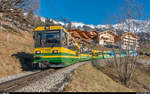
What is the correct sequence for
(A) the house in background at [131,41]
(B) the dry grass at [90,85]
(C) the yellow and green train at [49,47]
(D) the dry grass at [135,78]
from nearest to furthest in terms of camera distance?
(B) the dry grass at [90,85], (C) the yellow and green train at [49,47], (A) the house in background at [131,41], (D) the dry grass at [135,78]

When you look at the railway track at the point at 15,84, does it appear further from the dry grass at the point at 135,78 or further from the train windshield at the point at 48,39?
the dry grass at the point at 135,78

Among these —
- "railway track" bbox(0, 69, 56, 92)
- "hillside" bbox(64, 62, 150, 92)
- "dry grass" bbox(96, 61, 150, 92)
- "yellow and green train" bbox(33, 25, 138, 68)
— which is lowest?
"dry grass" bbox(96, 61, 150, 92)

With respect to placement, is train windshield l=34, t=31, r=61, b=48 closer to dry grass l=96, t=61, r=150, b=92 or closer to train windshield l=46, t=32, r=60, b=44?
train windshield l=46, t=32, r=60, b=44

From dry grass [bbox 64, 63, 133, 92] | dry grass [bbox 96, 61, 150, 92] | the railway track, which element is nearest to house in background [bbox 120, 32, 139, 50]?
dry grass [bbox 96, 61, 150, 92]

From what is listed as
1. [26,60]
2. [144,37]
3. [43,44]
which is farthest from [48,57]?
[144,37]

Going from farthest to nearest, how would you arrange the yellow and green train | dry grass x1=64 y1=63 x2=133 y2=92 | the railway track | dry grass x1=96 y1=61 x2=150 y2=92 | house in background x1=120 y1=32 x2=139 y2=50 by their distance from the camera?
dry grass x1=96 y1=61 x2=150 y2=92 → house in background x1=120 y1=32 x2=139 y2=50 → the yellow and green train → dry grass x1=64 y1=63 x2=133 y2=92 → the railway track

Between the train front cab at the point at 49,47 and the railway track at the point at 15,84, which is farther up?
the train front cab at the point at 49,47

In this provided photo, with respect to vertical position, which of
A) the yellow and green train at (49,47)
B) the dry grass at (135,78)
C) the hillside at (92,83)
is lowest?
the dry grass at (135,78)

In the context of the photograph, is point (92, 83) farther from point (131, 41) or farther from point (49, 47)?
point (131, 41)

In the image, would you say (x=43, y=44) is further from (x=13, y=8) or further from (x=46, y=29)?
(x=13, y=8)

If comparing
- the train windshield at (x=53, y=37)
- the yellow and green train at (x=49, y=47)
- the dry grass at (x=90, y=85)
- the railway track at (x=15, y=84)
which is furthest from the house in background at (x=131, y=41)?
the railway track at (x=15, y=84)

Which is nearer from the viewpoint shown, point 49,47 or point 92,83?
point 92,83

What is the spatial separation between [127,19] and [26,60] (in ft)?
30.4

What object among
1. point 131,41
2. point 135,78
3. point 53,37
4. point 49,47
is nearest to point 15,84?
point 49,47
